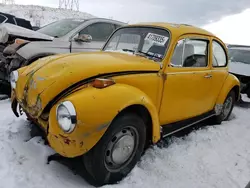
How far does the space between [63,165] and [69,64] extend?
119 cm

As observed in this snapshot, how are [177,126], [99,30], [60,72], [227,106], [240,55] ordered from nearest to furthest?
[60,72] < [177,126] < [227,106] < [99,30] < [240,55]

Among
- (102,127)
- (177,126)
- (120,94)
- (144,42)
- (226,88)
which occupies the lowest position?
(177,126)

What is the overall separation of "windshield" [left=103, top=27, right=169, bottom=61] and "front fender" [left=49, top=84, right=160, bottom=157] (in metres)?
1.09

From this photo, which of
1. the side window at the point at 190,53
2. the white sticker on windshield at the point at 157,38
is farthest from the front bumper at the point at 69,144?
the white sticker on windshield at the point at 157,38

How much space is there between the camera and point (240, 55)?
31.2 ft

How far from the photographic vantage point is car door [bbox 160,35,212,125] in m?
3.60

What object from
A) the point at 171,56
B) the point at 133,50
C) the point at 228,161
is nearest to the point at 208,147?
the point at 228,161

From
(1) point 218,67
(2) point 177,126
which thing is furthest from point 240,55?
(2) point 177,126

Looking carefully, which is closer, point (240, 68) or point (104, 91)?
point (104, 91)

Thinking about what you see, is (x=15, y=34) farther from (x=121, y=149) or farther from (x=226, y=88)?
(x=226, y=88)

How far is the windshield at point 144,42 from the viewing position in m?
3.68

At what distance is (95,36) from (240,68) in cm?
478

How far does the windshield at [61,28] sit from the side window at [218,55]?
343 cm

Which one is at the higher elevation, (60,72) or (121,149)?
(60,72)
